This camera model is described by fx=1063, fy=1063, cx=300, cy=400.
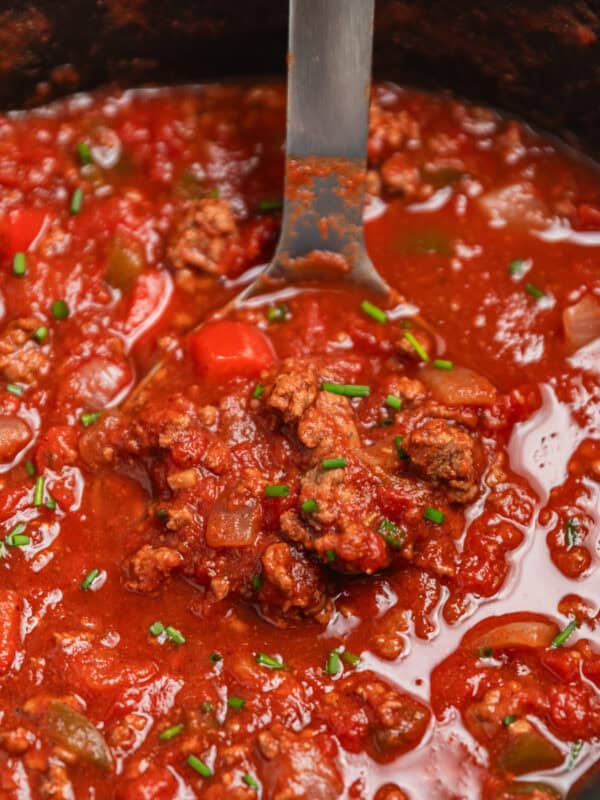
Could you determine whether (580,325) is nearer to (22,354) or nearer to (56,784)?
(22,354)

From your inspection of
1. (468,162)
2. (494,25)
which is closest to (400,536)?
(468,162)

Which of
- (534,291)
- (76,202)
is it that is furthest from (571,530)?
(76,202)

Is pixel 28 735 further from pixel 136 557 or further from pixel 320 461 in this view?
pixel 320 461

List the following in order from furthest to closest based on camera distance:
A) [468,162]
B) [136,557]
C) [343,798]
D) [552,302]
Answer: [468,162]
[552,302]
[136,557]
[343,798]

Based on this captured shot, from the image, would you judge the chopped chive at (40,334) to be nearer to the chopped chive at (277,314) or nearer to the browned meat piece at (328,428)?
the chopped chive at (277,314)

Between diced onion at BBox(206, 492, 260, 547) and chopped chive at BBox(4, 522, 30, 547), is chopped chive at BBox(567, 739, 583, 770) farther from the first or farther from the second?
chopped chive at BBox(4, 522, 30, 547)

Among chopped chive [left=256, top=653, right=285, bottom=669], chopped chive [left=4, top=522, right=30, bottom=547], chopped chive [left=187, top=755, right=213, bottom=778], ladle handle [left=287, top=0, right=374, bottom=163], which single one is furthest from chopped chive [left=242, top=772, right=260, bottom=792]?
ladle handle [left=287, top=0, right=374, bottom=163]
